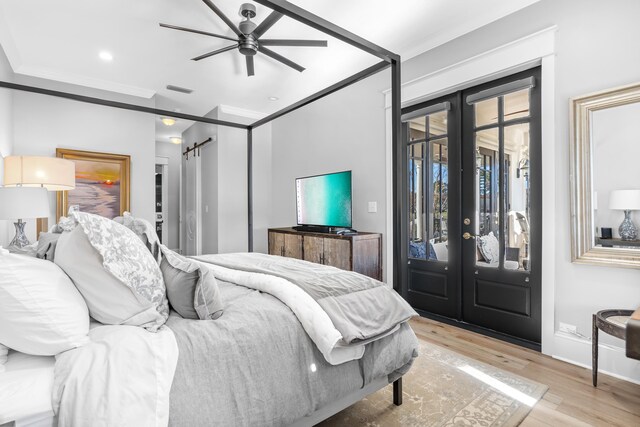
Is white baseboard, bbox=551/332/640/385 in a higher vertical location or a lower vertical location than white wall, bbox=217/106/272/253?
lower

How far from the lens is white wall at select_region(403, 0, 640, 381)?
2.10m

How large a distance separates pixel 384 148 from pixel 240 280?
7.76 feet

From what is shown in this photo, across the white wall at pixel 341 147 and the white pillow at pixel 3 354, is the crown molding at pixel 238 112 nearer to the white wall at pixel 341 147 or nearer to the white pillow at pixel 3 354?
the white wall at pixel 341 147

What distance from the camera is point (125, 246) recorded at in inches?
47.3

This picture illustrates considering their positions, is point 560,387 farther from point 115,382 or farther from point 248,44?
point 248,44

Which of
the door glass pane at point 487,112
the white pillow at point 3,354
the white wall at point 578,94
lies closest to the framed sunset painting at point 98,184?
the white pillow at point 3,354

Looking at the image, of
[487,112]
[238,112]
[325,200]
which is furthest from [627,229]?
[238,112]

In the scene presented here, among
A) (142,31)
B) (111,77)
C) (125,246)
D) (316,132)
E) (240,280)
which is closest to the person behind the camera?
(125,246)

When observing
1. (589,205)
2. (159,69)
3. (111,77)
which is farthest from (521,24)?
(111,77)

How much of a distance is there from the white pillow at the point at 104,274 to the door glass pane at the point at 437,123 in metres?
2.93

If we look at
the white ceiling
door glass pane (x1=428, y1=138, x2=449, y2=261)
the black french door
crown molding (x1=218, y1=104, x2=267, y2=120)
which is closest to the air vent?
the white ceiling

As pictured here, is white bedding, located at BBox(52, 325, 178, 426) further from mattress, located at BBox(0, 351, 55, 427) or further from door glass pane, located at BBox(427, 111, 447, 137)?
door glass pane, located at BBox(427, 111, 447, 137)

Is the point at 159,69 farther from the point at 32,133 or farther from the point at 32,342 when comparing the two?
the point at 32,342

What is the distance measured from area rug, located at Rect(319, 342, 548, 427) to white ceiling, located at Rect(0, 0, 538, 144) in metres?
2.66
